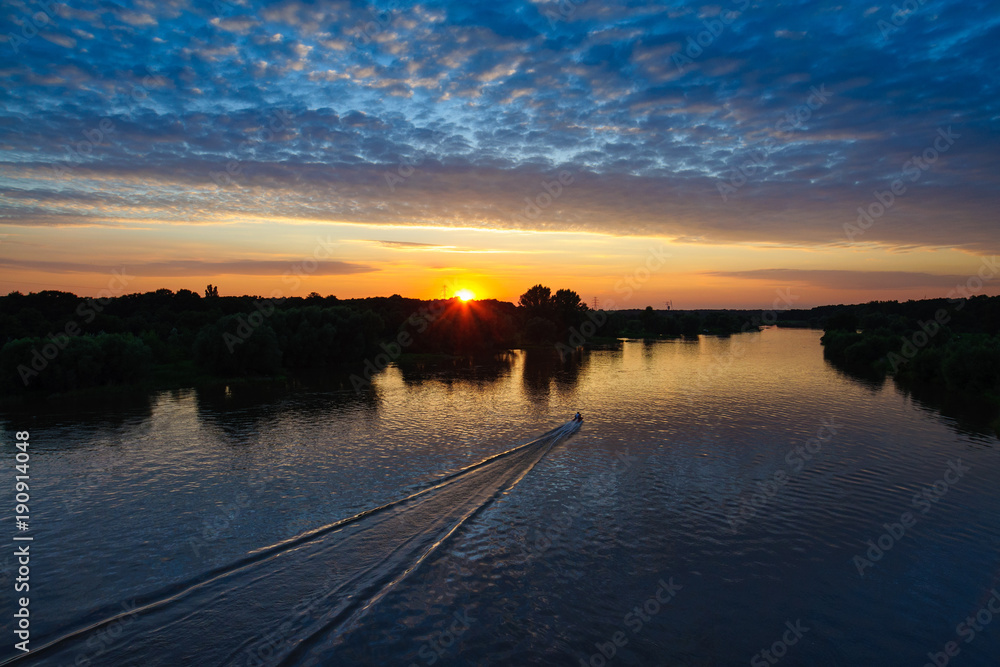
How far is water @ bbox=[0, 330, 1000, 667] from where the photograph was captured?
515 inches

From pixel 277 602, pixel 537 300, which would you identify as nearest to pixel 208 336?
pixel 277 602

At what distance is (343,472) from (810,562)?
66.2 feet

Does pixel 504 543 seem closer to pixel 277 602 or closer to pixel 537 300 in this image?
pixel 277 602

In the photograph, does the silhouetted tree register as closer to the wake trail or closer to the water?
the water

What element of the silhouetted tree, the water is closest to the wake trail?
the water

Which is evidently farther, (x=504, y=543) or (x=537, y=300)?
(x=537, y=300)

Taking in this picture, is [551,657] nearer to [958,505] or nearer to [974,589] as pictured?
[974,589]

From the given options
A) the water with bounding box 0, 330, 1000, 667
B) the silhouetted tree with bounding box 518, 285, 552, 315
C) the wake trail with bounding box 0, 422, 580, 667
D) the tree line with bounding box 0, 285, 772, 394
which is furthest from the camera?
the silhouetted tree with bounding box 518, 285, 552, 315

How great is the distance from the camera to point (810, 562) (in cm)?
1725

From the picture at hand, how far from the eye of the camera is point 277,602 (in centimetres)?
1397

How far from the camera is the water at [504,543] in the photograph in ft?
42.9

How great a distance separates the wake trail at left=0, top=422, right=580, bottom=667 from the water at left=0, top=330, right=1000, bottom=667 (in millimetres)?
68

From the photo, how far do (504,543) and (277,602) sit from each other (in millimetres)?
7660

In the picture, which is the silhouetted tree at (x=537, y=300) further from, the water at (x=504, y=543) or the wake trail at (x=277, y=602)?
the wake trail at (x=277, y=602)
